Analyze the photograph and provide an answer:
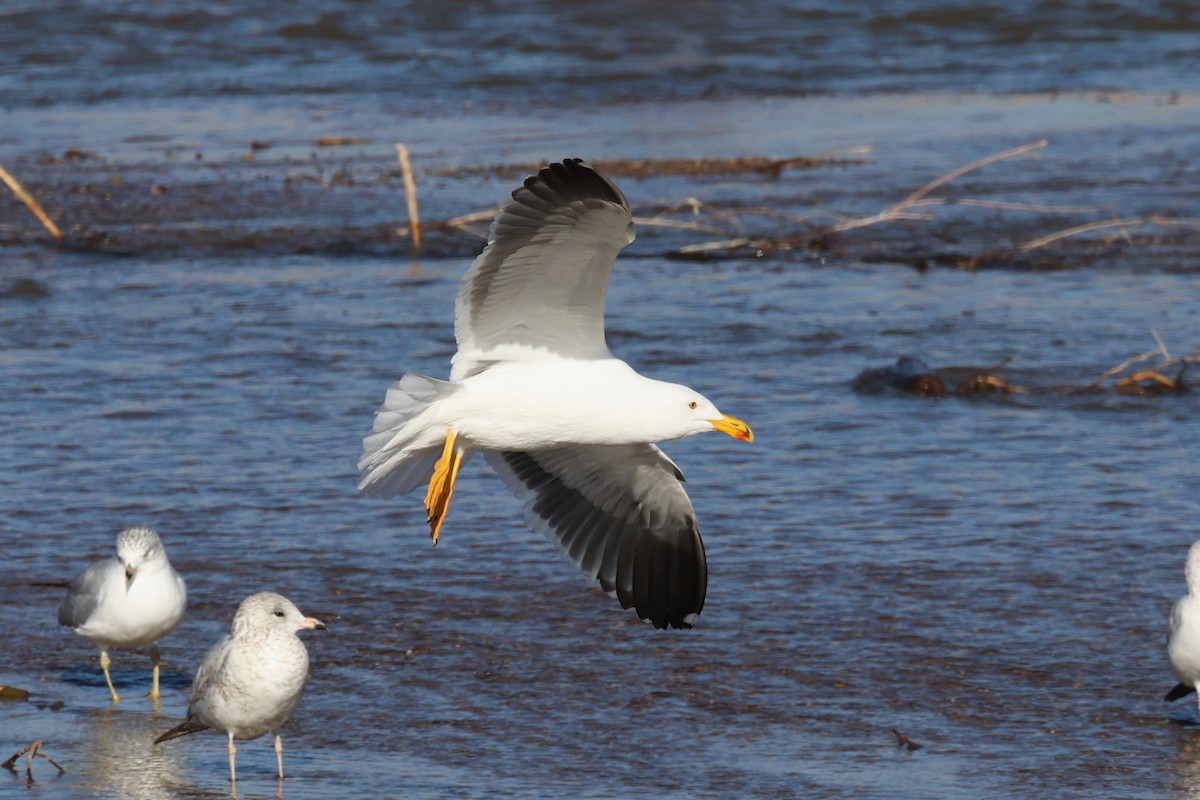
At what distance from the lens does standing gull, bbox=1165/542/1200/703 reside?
604cm

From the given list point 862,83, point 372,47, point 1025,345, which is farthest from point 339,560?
point 372,47

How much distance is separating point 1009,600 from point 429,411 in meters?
2.72

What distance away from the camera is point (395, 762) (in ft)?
18.8

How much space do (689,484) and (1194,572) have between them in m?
2.92

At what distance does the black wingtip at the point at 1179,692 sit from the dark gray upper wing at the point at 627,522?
1.62m

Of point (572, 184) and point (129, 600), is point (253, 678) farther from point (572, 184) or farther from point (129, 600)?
point (572, 184)

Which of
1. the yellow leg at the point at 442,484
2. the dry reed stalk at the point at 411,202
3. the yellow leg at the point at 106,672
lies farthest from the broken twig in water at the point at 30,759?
the dry reed stalk at the point at 411,202

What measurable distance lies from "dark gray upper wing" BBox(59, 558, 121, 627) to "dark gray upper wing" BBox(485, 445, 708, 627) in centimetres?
154

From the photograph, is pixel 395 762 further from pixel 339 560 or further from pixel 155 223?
pixel 155 223

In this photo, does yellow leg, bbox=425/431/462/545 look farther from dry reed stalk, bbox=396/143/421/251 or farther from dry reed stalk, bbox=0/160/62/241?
dry reed stalk, bbox=0/160/62/241

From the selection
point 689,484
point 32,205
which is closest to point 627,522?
point 689,484

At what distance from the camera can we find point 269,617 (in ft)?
19.4

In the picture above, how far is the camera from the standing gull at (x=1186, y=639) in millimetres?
6035

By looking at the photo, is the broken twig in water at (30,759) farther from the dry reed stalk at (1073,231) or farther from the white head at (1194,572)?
the dry reed stalk at (1073,231)
